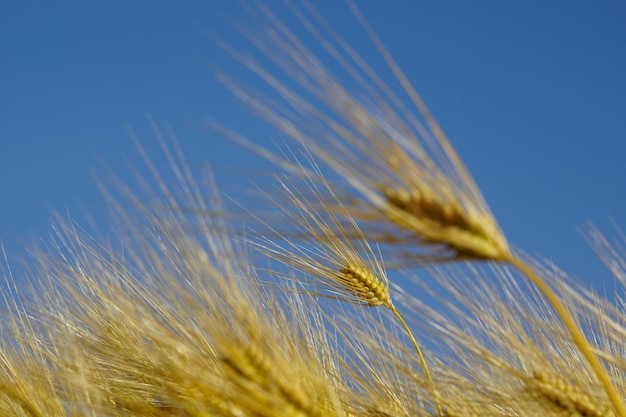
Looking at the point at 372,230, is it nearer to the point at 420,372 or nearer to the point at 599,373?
the point at 599,373

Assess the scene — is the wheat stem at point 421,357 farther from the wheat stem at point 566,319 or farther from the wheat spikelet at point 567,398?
the wheat stem at point 566,319

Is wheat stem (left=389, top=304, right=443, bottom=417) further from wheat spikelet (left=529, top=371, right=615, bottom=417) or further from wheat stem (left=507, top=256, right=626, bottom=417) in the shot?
wheat stem (left=507, top=256, right=626, bottom=417)

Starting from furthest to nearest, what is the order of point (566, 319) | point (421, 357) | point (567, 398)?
1. point (421, 357)
2. point (567, 398)
3. point (566, 319)

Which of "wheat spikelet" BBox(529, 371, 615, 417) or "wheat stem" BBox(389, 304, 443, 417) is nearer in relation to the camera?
"wheat spikelet" BBox(529, 371, 615, 417)

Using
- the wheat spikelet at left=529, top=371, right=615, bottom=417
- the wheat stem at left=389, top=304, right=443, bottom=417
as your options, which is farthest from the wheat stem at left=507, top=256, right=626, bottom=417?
the wheat stem at left=389, top=304, right=443, bottom=417

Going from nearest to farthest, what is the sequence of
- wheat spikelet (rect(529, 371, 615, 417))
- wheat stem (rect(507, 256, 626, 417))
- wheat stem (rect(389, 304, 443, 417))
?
wheat stem (rect(507, 256, 626, 417)) → wheat spikelet (rect(529, 371, 615, 417)) → wheat stem (rect(389, 304, 443, 417))

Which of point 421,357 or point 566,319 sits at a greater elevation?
point 421,357

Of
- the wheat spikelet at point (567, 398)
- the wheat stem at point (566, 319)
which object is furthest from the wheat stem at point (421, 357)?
the wheat stem at point (566, 319)

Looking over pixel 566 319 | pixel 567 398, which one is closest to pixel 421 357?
pixel 567 398

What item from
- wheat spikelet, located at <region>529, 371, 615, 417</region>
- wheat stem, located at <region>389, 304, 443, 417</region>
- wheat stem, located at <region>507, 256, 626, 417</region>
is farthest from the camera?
wheat stem, located at <region>389, 304, 443, 417</region>

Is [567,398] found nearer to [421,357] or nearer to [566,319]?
[566,319]

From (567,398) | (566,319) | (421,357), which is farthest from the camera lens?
(421,357)
